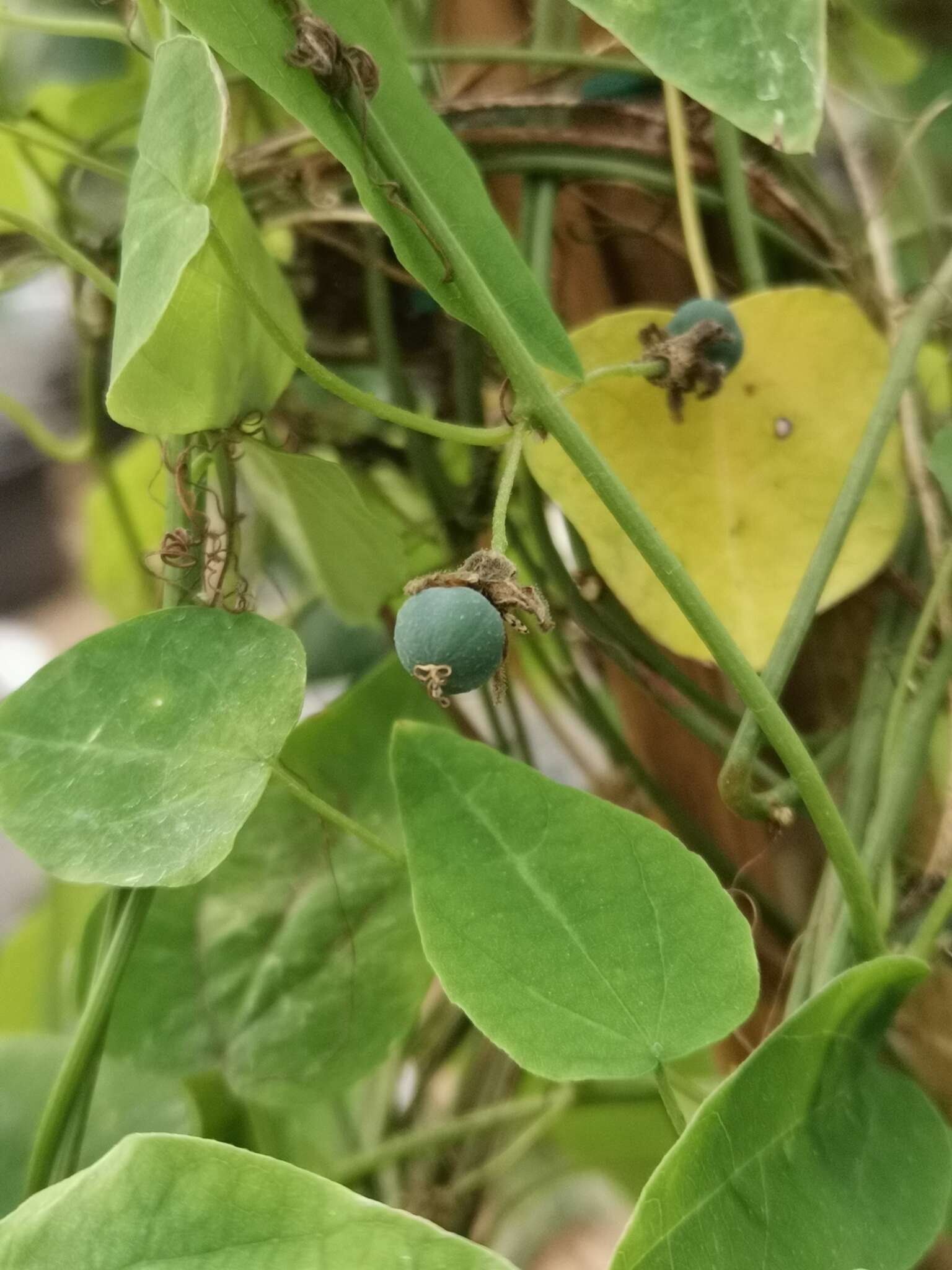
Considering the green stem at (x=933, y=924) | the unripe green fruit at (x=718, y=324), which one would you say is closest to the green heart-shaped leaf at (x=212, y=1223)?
the green stem at (x=933, y=924)

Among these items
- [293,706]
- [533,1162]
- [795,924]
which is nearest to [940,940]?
[795,924]

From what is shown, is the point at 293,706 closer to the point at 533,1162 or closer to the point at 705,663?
the point at 705,663

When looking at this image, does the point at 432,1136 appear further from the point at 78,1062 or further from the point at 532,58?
the point at 532,58

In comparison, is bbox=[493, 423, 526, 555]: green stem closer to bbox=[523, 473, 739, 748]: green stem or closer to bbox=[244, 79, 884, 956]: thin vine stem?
bbox=[244, 79, 884, 956]: thin vine stem

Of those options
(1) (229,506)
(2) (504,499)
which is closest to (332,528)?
(1) (229,506)

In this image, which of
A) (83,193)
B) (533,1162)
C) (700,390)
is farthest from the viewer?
(533,1162)

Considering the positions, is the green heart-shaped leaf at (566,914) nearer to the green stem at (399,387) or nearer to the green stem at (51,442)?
the green stem at (399,387)
